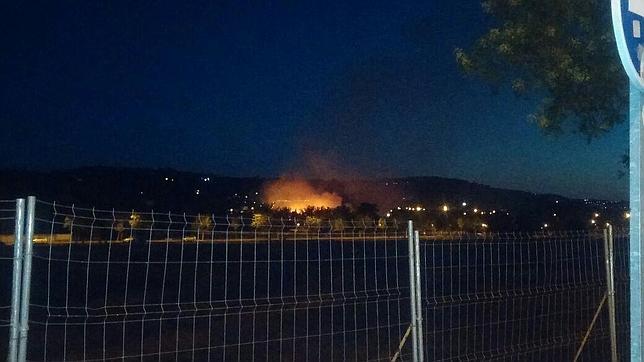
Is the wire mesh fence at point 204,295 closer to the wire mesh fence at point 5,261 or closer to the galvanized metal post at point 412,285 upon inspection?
the wire mesh fence at point 5,261

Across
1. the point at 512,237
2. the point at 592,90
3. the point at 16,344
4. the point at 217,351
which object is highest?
the point at 592,90

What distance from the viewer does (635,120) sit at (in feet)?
12.3

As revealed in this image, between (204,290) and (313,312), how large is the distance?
3575mm

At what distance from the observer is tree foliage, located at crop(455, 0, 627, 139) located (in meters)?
8.45

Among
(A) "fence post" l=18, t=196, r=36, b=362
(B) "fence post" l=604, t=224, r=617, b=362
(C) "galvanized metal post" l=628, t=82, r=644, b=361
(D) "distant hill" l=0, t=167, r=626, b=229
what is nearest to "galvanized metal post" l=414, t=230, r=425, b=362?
(B) "fence post" l=604, t=224, r=617, b=362

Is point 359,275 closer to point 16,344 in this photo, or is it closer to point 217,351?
point 217,351

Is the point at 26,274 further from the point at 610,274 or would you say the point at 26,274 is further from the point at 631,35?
the point at 610,274

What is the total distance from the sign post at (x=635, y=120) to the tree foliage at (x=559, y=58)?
15.5ft

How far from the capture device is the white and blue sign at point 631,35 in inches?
135

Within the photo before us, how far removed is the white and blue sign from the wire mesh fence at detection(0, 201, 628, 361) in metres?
2.88

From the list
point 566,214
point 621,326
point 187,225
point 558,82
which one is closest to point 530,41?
point 558,82

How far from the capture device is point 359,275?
27109 mm

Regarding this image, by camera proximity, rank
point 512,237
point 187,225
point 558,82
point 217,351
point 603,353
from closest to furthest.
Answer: point 187,225 < point 512,237 < point 558,82 < point 603,353 < point 217,351

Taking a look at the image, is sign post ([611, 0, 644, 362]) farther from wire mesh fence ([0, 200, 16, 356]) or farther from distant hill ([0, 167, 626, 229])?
distant hill ([0, 167, 626, 229])
